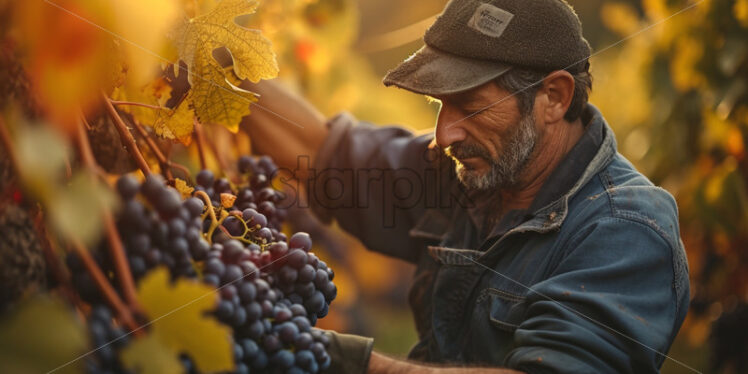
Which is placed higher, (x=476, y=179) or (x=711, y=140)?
(x=476, y=179)

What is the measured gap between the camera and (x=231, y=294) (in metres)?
0.73

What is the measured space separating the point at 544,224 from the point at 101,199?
3.47 ft

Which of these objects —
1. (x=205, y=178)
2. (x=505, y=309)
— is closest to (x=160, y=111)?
(x=205, y=178)

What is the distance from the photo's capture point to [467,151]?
1.52 metres

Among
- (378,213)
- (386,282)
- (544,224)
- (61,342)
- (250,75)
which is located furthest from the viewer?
(386,282)

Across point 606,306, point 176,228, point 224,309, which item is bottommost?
point 606,306

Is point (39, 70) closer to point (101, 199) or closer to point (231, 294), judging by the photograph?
point (101, 199)

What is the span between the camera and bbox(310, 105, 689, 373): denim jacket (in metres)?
1.13

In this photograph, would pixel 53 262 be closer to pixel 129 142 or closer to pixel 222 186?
pixel 129 142

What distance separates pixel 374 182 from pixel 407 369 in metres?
0.90

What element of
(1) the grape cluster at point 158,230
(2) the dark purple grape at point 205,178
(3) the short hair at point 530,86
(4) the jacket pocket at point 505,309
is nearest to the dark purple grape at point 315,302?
(1) the grape cluster at point 158,230

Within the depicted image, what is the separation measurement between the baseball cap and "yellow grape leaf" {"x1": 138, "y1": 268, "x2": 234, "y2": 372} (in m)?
0.89

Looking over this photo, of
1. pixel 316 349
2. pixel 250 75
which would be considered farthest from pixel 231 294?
pixel 250 75

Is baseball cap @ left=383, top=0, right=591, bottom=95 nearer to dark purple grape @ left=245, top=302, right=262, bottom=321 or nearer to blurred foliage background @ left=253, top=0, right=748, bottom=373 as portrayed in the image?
blurred foliage background @ left=253, top=0, right=748, bottom=373
